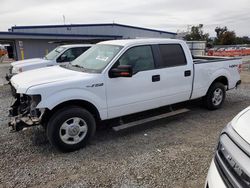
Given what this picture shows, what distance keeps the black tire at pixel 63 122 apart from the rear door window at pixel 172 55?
189cm

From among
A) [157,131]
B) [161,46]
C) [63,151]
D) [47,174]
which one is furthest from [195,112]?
[47,174]

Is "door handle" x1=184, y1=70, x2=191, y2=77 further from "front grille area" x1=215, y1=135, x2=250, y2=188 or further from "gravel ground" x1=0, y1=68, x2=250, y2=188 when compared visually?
"front grille area" x1=215, y1=135, x2=250, y2=188

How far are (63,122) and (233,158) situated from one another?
8.95 ft

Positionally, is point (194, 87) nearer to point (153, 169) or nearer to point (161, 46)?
point (161, 46)

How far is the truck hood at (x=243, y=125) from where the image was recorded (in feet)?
5.67

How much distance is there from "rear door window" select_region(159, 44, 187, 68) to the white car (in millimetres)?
2898

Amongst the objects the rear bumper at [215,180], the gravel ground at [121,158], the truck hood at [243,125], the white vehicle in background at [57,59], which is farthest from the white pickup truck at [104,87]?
the white vehicle in background at [57,59]

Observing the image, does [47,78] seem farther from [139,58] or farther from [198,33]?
[198,33]

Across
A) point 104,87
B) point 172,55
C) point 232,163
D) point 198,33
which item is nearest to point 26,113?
point 104,87

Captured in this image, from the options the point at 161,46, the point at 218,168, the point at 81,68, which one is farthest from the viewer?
the point at 161,46

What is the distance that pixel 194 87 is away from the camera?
5.33m

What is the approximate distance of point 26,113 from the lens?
4.02 meters

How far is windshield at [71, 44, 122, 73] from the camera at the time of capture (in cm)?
424

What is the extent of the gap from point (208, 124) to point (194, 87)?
0.88 meters
